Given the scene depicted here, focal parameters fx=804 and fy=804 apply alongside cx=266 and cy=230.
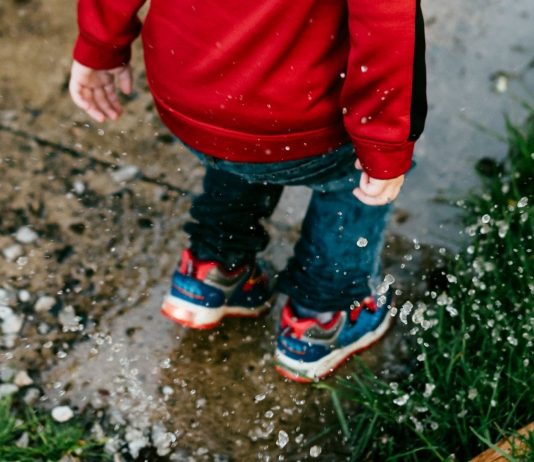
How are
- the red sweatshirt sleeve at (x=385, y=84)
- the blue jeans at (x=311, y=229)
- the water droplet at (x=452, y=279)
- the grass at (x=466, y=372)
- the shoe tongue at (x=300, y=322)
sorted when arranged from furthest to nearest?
the water droplet at (x=452, y=279) → the shoe tongue at (x=300, y=322) → the grass at (x=466, y=372) → the blue jeans at (x=311, y=229) → the red sweatshirt sleeve at (x=385, y=84)

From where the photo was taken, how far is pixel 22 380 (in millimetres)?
2006

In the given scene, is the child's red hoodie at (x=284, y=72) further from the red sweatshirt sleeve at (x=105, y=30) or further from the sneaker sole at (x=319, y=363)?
the sneaker sole at (x=319, y=363)

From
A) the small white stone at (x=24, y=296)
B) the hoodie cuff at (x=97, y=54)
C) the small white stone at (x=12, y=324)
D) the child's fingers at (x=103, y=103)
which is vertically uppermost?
the hoodie cuff at (x=97, y=54)

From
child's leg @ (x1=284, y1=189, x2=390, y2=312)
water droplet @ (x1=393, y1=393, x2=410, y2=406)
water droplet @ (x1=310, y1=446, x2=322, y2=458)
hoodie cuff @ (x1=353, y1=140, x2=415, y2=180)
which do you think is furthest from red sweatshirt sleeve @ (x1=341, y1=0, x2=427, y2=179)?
water droplet @ (x1=310, y1=446, x2=322, y2=458)

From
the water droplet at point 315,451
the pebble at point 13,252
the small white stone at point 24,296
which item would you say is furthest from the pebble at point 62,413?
the water droplet at point 315,451

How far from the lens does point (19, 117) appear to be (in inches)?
100

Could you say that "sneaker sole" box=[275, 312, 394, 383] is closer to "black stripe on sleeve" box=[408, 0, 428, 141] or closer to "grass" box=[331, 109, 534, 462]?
"grass" box=[331, 109, 534, 462]

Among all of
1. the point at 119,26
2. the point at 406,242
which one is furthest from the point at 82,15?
the point at 406,242

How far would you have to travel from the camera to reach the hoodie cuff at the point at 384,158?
1406 mm

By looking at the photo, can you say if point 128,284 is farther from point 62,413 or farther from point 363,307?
point 363,307

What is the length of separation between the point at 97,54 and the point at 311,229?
2.04 feet

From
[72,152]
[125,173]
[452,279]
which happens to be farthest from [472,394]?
[72,152]

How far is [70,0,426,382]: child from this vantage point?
1317 mm

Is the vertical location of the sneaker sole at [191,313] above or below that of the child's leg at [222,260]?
below
